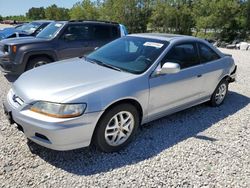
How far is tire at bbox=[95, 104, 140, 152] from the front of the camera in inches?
130

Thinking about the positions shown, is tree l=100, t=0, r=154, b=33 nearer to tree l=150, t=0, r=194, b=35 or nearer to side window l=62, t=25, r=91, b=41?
tree l=150, t=0, r=194, b=35

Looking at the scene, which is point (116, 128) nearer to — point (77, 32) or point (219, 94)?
point (219, 94)

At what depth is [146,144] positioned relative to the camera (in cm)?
381

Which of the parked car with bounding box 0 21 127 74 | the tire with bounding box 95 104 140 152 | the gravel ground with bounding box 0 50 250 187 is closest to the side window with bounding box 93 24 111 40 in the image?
the parked car with bounding box 0 21 127 74

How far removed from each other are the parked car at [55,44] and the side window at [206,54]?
3.77 metres

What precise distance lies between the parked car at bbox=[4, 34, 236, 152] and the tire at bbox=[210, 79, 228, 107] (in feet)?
1.02

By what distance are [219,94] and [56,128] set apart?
3.72m

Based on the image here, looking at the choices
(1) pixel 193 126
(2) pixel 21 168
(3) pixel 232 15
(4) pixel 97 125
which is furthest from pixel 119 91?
(3) pixel 232 15

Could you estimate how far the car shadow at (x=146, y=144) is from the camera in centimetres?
326

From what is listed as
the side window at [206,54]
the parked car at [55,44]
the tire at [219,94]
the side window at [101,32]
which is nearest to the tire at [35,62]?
the parked car at [55,44]

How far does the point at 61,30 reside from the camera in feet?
24.1

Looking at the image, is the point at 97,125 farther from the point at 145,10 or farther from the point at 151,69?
the point at 145,10

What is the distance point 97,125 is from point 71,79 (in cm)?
71

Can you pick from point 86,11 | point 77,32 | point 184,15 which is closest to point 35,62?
point 77,32
